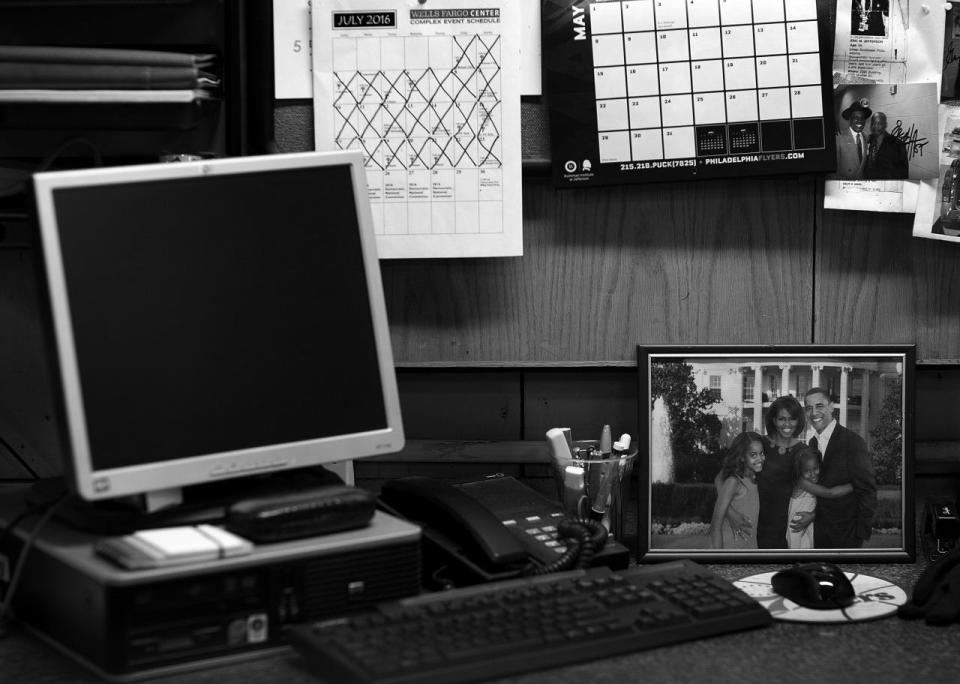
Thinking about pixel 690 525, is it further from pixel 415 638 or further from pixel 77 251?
pixel 77 251

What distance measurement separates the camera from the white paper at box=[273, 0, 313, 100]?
4.58 ft

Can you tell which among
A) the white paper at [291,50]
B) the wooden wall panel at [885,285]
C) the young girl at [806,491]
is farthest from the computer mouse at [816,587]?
the white paper at [291,50]

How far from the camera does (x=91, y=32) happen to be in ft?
4.52

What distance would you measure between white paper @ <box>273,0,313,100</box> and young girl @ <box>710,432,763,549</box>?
0.68 meters

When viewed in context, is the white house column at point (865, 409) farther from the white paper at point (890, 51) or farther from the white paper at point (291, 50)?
the white paper at point (291, 50)

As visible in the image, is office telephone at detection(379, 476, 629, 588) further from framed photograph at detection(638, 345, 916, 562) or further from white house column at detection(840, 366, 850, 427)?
white house column at detection(840, 366, 850, 427)

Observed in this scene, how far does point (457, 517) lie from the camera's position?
1182mm

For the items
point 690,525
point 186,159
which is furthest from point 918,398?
point 186,159

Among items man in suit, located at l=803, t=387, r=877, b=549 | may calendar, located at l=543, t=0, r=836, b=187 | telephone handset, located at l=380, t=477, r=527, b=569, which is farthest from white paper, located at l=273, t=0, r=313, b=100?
man in suit, located at l=803, t=387, r=877, b=549

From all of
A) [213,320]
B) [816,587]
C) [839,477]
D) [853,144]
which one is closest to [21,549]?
[213,320]

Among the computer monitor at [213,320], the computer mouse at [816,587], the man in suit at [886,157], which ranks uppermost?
the man in suit at [886,157]

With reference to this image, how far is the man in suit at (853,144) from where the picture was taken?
138cm

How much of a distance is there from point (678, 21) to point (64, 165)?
76 centimetres

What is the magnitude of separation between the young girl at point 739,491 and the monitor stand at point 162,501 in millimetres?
470
